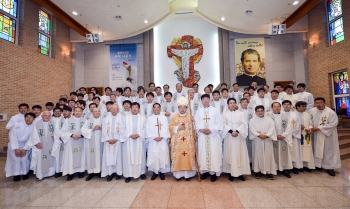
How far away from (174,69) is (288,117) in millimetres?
7092

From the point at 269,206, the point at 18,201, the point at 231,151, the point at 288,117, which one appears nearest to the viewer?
the point at 269,206

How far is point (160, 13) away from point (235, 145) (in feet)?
23.2

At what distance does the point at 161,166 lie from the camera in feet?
12.7

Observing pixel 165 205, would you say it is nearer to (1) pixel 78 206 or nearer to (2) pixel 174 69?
(1) pixel 78 206

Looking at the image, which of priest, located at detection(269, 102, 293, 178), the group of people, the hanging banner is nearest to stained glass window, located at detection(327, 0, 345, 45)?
the group of people

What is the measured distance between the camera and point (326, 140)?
418 cm

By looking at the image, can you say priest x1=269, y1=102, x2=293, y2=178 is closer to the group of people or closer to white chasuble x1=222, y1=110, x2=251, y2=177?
the group of people

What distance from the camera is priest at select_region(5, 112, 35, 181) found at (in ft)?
13.3

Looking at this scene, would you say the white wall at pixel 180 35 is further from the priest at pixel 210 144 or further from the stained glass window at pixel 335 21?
the priest at pixel 210 144

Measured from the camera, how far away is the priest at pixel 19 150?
13.3 feet

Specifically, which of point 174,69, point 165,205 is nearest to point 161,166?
point 165,205

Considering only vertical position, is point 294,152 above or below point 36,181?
above

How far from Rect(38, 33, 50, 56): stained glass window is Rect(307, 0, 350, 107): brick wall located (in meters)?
12.4

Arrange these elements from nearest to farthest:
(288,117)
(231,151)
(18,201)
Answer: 1. (18,201)
2. (231,151)
3. (288,117)
